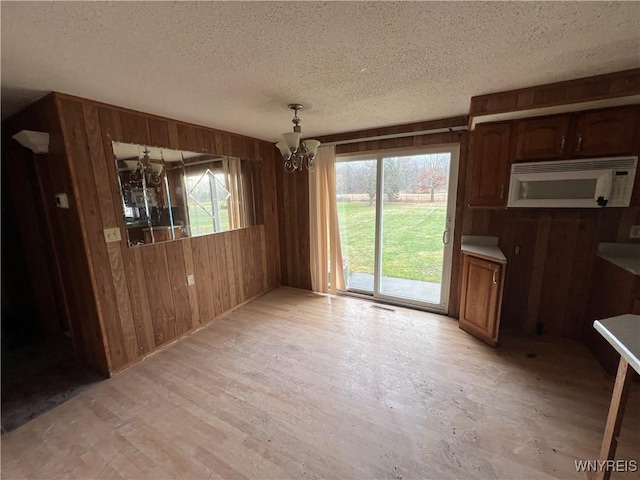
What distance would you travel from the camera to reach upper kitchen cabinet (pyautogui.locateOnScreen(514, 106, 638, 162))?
1870 mm

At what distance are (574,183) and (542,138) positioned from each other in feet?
1.50

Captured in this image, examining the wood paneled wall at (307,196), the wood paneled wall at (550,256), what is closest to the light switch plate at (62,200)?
the wood paneled wall at (307,196)

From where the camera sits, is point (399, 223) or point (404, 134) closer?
point (404, 134)

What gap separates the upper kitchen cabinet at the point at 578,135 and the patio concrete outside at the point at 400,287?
1803 millimetres

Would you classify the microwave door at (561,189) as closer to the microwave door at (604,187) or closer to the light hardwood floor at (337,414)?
the microwave door at (604,187)

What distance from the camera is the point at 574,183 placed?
2.05 m

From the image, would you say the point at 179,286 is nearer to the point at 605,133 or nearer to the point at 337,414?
the point at 337,414

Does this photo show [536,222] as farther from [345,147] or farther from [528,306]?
[345,147]

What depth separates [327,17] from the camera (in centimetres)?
110

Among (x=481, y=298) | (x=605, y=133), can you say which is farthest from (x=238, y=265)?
(x=605, y=133)

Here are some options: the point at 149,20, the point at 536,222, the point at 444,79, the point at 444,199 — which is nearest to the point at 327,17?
the point at 149,20

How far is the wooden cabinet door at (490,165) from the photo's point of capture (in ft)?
7.38

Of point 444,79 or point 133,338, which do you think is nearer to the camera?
point 444,79

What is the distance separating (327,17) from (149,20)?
0.79 metres
